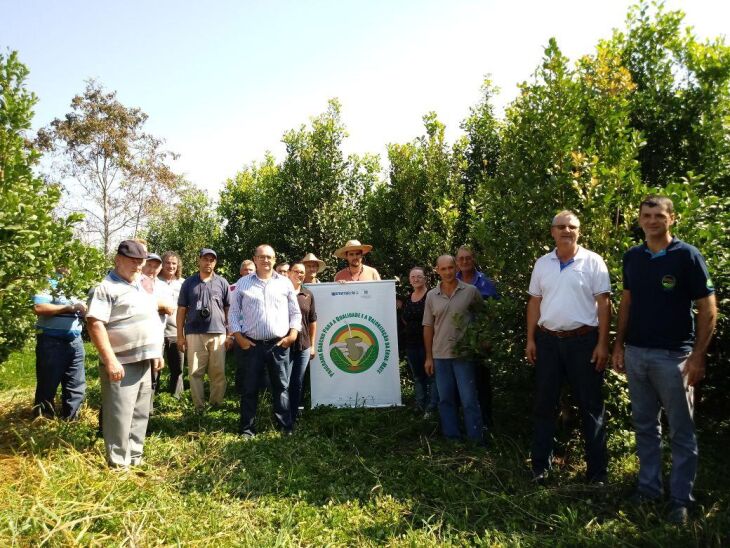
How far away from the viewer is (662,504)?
3996 mm

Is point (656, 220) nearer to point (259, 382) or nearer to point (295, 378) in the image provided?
point (259, 382)

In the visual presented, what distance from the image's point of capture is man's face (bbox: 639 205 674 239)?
3986mm

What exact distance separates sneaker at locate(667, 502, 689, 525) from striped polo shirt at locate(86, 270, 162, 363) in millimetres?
4407

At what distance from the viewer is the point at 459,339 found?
221 inches

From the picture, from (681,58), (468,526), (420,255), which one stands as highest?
(681,58)

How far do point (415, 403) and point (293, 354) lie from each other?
186 cm

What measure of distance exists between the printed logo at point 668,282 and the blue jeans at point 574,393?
0.74 meters

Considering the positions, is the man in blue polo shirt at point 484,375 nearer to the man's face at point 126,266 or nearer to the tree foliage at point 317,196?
the man's face at point 126,266

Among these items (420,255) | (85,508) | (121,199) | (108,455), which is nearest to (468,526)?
(85,508)

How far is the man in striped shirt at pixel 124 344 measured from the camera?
4.79 m

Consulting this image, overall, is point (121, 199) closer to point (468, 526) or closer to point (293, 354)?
point (293, 354)

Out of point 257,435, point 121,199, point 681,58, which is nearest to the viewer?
point 257,435

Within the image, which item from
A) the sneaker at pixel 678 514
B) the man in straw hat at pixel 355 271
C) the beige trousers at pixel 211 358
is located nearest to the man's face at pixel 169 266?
the beige trousers at pixel 211 358

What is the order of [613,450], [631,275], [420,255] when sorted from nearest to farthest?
1. [631,275]
2. [613,450]
3. [420,255]
